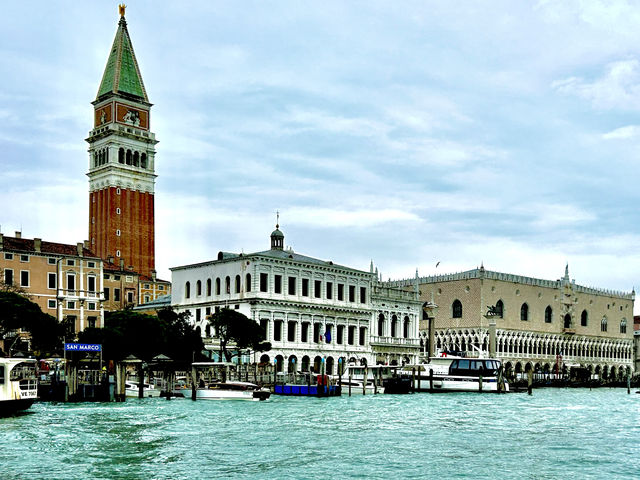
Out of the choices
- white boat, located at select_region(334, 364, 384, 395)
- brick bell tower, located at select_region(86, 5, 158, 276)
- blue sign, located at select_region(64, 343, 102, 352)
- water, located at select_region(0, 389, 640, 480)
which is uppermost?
brick bell tower, located at select_region(86, 5, 158, 276)

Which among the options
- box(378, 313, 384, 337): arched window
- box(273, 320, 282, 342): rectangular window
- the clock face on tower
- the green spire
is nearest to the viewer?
box(273, 320, 282, 342): rectangular window

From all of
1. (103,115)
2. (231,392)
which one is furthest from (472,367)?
(103,115)

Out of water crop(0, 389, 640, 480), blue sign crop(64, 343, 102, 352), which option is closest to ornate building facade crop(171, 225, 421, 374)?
blue sign crop(64, 343, 102, 352)

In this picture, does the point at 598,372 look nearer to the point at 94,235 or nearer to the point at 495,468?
the point at 94,235

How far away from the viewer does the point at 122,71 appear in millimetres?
102500

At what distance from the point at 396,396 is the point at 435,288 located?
51352mm

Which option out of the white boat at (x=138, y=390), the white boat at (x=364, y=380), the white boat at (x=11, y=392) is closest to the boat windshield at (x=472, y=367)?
the white boat at (x=364, y=380)

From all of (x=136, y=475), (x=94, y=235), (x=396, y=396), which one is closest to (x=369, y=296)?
(x=396, y=396)

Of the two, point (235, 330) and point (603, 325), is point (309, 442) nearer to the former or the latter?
point (235, 330)

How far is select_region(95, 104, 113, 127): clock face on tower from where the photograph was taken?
10119cm

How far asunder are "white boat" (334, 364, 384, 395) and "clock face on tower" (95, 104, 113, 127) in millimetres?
48555

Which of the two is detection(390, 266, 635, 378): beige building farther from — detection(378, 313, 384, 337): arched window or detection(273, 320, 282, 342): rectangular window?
detection(273, 320, 282, 342): rectangular window

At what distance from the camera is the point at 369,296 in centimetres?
7869

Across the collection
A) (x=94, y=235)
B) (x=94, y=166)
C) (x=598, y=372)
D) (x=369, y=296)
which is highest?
(x=94, y=166)
